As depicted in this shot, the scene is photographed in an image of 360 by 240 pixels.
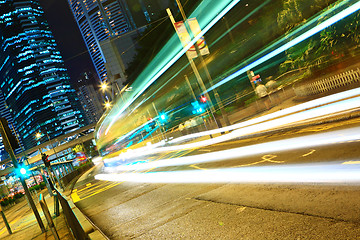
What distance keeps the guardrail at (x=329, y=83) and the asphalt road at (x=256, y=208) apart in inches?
203

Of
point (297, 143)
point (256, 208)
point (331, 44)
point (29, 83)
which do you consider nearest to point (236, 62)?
point (331, 44)

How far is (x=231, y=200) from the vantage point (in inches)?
244

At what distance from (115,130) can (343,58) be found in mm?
22330

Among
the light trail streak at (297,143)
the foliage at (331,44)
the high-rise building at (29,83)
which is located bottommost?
the light trail streak at (297,143)

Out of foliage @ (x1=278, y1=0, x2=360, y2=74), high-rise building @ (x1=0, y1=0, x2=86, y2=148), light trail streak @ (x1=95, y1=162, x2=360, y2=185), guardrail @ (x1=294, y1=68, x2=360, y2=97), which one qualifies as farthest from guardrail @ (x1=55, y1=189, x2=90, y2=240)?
high-rise building @ (x1=0, y1=0, x2=86, y2=148)

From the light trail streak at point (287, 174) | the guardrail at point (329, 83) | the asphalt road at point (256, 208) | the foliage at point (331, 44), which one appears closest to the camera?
the asphalt road at point (256, 208)

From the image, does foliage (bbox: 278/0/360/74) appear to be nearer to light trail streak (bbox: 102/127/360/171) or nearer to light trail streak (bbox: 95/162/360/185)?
light trail streak (bbox: 102/127/360/171)

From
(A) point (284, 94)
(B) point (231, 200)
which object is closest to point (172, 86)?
(A) point (284, 94)

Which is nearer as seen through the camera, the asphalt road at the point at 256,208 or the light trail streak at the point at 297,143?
the asphalt road at the point at 256,208

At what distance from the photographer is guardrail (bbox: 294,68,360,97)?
13586 mm

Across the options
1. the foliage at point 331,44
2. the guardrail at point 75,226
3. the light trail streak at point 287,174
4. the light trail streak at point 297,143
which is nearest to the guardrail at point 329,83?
the foliage at point 331,44

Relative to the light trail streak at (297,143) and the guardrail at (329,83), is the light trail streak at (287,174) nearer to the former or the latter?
the light trail streak at (297,143)

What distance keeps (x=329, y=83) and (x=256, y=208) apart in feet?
40.5

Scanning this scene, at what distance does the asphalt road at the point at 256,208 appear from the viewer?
4098 millimetres
